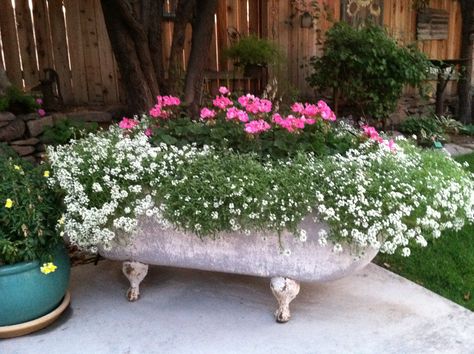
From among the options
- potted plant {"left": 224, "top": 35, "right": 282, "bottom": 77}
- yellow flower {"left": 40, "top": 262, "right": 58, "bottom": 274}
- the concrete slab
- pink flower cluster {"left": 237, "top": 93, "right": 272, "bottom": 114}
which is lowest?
the concrete slab

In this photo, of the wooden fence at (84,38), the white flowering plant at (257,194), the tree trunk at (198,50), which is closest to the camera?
the white flowering plant at (257,194)

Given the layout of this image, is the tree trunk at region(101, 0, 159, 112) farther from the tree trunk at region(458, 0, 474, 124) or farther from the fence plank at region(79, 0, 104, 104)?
the tree trunk at region(458, 0, 474, 124)

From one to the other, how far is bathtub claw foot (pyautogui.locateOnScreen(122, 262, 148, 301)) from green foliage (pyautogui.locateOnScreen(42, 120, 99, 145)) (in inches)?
53.8

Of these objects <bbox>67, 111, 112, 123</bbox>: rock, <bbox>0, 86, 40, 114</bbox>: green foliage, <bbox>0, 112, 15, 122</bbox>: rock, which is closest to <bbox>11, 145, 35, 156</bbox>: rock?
<bbox>0, 112, 15, 122</bbox>: rock

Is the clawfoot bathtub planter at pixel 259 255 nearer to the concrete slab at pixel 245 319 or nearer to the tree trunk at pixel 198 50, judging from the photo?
the concrete slab at pixel 245 319

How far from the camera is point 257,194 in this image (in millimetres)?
1937

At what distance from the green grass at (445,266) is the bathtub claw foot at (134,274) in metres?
1.33

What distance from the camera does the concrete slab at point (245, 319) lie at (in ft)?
6.73

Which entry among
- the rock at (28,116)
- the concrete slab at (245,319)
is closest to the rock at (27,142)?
the rock at (28,116)

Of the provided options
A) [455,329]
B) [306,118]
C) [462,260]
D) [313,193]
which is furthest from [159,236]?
[462,260]

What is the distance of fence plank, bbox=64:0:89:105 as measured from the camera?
430 centimetres

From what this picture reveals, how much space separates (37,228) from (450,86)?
22.5ft

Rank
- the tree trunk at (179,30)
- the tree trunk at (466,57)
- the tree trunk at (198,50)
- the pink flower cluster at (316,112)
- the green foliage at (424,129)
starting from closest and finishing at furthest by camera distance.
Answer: the pink flower cluster at (316,112), the tree trunk at (198,50), the tree trunk at (179,30), the green foliage at (424,129), the tree trunk at (466,57)

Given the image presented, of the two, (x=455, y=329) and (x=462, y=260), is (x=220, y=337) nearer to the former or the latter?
(x=455, y=329)
